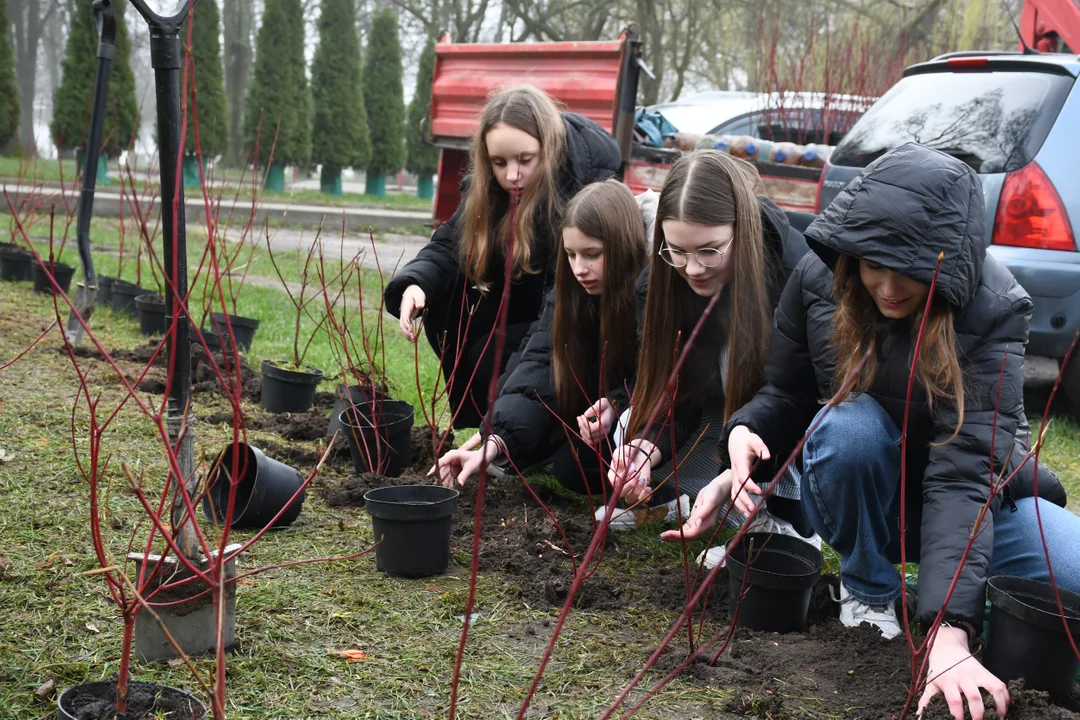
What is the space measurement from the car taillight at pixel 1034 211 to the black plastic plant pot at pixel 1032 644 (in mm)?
2545

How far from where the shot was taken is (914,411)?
2.21 metres

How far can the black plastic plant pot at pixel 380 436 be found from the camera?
3.11 m

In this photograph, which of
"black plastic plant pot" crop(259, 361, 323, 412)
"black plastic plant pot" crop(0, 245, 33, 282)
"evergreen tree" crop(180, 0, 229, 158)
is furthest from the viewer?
"evergreen tree" crop(180, 0, 229, 158)

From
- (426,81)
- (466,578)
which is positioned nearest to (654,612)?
(466,578)

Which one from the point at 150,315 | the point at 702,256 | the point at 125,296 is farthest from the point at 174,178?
the point at 125,296

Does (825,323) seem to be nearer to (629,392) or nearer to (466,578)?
(629,392)

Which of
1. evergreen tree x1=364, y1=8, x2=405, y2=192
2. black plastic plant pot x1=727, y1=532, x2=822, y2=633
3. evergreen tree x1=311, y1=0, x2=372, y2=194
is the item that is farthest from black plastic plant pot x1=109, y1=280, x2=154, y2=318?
evergreen tree x1=364, y1=8, x2=405, y2=192

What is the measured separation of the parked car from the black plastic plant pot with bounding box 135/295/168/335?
3.85 m

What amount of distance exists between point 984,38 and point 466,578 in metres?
11.3

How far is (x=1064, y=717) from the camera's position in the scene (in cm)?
177

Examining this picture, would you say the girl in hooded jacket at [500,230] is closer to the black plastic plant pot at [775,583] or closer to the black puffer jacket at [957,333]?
the black plastic plant pot at [775,583]

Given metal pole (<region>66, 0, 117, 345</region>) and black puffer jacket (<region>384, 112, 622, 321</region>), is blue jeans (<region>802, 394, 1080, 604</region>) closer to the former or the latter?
black puffer jacket (<region>384, 112, 622, 321</region>)

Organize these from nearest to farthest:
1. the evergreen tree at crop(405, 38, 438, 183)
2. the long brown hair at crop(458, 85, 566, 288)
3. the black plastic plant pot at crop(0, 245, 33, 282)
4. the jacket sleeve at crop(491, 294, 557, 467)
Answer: the jacket sleeve at crop(491, 294, 557, 467) → the long brown hair at crop(458, 85, 566, 288) → the black plastic plant pot at crop(0, 245, 33, 282) → the evergreen tree at crop(405, 38, 438, 183)

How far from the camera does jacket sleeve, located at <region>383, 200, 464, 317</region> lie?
359 centimetres
